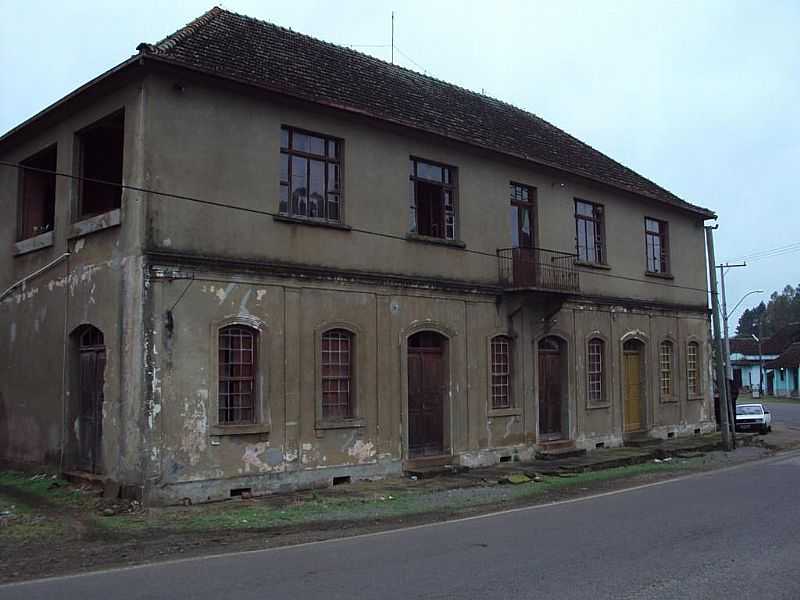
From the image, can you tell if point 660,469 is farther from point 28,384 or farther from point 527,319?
point 28,384

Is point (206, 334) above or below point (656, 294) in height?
below

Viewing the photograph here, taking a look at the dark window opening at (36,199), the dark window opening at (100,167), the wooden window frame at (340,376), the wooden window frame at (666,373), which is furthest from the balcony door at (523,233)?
the dark window opening at (36,199)

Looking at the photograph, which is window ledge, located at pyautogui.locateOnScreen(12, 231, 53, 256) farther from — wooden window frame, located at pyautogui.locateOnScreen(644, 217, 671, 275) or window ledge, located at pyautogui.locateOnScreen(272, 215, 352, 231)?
wooden window frame, located at pyautogui.locateOnScreen(644, 217, 671, 275)

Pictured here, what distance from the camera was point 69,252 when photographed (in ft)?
48.5

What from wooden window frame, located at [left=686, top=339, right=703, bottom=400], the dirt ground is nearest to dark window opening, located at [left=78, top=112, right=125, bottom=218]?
the dirt ground

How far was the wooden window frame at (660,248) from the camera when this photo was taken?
24.3m

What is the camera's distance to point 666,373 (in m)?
24.7

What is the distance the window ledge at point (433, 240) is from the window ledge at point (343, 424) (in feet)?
13.3

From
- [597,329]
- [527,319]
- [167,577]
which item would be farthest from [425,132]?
[167,577]

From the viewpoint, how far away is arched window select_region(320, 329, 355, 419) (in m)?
15.1

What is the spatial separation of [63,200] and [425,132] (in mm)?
7504

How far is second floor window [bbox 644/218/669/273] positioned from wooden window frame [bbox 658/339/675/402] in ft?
7.79

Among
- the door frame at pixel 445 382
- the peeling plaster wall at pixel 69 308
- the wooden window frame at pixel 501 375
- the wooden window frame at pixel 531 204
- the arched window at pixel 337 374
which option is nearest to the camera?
the peeling plaster wall at pixel 69 308

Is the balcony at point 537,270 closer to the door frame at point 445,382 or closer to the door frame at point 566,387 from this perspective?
the door frame at point 566,387
